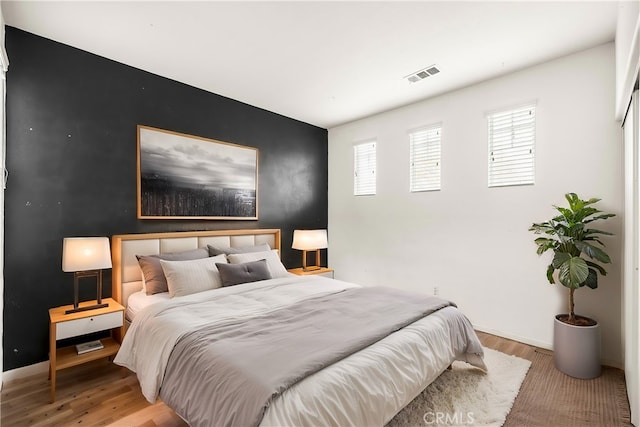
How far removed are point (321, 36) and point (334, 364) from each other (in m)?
2.50

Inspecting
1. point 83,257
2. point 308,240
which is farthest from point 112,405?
point 308,240

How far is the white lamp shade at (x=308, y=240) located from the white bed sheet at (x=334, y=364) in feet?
4.62

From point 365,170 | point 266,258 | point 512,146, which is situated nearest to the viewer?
point 512,146

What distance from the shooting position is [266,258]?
11.5 ft

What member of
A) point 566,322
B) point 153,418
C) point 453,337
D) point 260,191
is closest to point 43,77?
point 260,191

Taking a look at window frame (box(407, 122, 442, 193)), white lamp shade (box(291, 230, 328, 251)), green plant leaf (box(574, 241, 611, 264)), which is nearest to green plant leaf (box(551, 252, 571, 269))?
green plant leaf (box(574, 241, 611, 264))

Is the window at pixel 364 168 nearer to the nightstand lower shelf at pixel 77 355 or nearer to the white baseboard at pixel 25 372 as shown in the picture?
the nightstand lower shelf at pixel 77 355

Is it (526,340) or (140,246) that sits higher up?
(140,246)

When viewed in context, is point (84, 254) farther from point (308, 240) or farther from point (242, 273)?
point (308, 240)

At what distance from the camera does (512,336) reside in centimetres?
325

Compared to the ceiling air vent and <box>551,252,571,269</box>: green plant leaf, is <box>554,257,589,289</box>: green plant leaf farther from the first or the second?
the ceiling air vent

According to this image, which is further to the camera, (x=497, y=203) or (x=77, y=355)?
(x=497, y=203)

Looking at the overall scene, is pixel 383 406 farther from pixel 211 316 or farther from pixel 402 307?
pixel 211 316

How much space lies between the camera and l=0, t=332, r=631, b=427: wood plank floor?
1.99 meters
